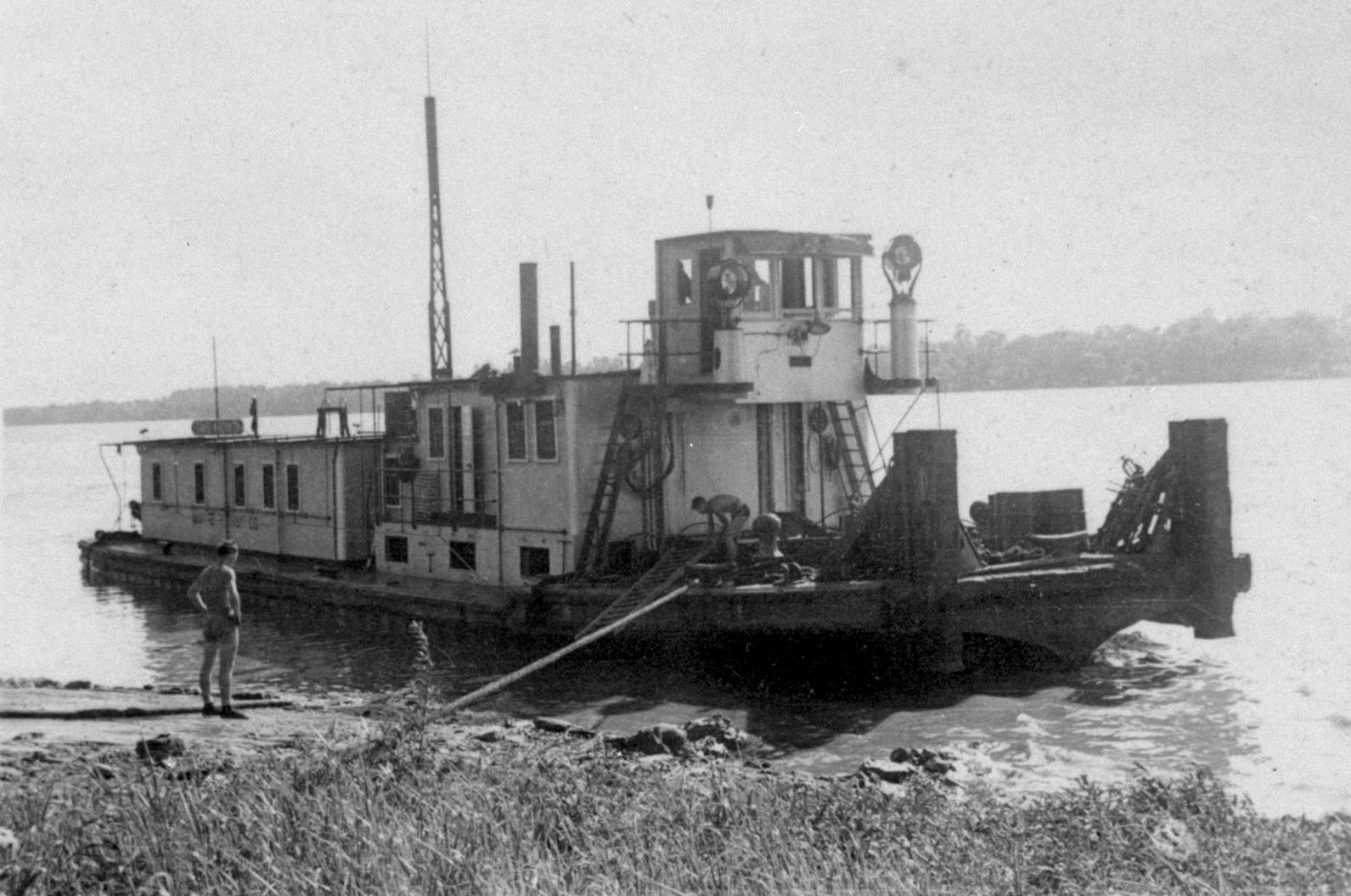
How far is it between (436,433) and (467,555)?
2337 mm

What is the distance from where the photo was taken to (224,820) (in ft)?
23.1

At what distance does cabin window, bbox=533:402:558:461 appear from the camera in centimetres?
2119

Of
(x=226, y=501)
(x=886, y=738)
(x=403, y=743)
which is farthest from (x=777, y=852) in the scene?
(x=226, y=501)

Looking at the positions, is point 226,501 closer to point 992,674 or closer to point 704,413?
point 704,413

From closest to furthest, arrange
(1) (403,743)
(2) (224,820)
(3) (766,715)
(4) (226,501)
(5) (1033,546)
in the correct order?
(2) (224,820) → (1) (403,743) → (3) (766,715) → (5) (1033,546) → (4) (226,501)

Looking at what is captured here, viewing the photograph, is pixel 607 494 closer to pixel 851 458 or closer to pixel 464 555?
pixel 464 555

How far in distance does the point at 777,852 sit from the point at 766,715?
30.5 feet

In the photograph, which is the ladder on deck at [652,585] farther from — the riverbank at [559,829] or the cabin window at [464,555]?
the riverbank at [559,829]

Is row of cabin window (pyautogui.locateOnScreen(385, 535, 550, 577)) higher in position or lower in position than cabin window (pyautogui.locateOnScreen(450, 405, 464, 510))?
lower

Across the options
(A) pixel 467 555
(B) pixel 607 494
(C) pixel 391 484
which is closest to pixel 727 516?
(B) pixel 607 494

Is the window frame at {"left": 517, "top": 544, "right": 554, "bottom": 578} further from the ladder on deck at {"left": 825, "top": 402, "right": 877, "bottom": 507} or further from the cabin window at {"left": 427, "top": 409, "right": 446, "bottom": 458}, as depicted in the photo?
the ladder on deck at {"left": 825, "top": 402, "right": 877, "bottom": 507}

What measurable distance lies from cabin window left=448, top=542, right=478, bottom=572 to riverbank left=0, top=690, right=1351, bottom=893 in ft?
40.1

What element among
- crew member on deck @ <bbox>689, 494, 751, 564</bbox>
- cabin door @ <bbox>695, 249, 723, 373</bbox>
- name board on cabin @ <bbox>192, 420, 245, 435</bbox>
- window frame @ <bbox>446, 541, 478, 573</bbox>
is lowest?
window frame @ <bbox>446, 541, 478, 573</bbox>

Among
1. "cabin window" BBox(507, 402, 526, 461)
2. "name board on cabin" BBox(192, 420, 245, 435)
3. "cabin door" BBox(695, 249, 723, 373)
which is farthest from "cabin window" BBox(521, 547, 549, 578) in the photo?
"name board on cabin" BBox(192, 420, 245, 435)
